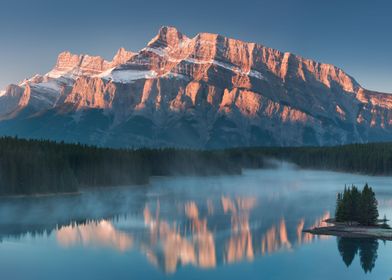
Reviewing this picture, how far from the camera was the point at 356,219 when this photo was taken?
119875mm

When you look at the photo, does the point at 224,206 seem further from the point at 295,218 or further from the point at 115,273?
the point at 115,273

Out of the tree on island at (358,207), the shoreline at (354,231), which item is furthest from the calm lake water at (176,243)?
the tree on island at (358,207)

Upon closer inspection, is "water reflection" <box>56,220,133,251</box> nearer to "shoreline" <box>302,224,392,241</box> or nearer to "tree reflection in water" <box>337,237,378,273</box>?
"shoreline" <box>302,224,392,241</box>

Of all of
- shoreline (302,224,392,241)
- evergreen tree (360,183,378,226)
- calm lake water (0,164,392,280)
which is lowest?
calm lake water (0,164,392,280)

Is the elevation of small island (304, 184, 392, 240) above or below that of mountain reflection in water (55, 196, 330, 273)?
above

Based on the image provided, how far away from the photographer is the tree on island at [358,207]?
11688 cm

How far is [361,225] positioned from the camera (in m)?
118

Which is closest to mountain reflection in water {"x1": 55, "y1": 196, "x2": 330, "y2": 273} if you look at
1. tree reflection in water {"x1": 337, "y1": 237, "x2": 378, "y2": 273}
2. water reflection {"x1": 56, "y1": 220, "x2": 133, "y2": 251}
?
water reflection {"x1": 56, "y1": 220, "x2": 133, "y2": 251}

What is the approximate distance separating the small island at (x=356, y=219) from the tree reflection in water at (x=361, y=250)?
3.24 m

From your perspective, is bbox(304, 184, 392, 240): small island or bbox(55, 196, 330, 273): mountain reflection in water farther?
bbox(304, 184, 392, 240): small island

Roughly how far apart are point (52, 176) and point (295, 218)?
70.9 metres

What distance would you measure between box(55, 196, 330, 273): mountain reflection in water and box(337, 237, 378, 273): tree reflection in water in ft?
23.3

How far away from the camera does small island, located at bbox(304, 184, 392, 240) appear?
110m

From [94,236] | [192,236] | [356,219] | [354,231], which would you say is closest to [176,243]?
[192,236]
